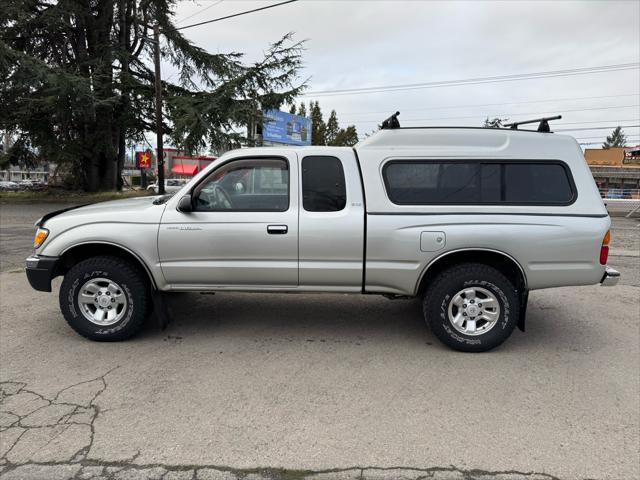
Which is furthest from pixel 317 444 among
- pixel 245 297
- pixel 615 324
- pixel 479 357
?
pixel 615 324

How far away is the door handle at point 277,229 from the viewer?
415cm

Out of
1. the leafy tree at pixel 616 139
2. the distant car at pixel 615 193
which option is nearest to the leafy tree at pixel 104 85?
the distant car at pixel 615 193

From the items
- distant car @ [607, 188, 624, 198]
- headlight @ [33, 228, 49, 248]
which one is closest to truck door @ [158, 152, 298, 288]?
headlight @ [33, 228, 49, 248]

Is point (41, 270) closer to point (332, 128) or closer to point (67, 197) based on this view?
point (67, 197)

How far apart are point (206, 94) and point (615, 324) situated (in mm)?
22535

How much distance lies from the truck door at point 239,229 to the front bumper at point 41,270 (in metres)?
1.06

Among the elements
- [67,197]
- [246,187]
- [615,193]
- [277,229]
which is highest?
[246,187]

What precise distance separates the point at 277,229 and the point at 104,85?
23203mm

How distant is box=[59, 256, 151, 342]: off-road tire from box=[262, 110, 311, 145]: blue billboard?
123 feet

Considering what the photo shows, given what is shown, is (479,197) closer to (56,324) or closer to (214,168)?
(214,168)

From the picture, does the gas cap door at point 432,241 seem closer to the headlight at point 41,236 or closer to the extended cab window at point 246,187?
the extended cab window at point 246,187

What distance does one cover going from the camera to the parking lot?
8.65ft

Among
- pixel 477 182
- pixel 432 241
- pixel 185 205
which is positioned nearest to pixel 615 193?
pixel 477 182

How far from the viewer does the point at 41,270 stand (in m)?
4.32
